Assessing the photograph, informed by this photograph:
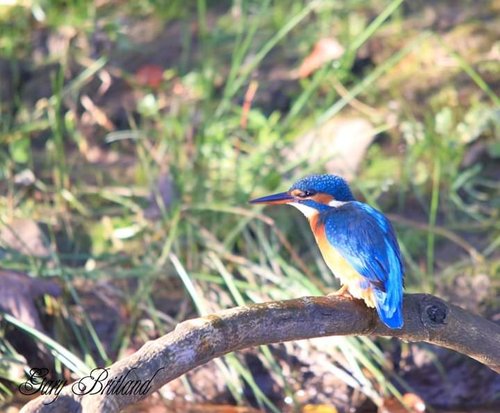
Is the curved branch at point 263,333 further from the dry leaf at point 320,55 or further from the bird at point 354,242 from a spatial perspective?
the dry leaf at point 320,55

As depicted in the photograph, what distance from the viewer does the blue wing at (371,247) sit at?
3051mm

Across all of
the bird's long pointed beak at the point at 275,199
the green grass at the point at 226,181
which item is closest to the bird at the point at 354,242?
the bird's long pointed beak at the point at 275,199

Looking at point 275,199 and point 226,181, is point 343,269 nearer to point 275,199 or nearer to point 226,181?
point 275,199

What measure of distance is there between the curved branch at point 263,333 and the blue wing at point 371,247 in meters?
0.08

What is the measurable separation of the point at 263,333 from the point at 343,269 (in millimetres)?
689

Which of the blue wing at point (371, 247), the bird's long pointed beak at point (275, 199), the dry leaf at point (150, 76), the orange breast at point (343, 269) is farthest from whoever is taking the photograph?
the dry leaf at point (150, 76)

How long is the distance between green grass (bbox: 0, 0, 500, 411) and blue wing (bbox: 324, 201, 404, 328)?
0.64 m

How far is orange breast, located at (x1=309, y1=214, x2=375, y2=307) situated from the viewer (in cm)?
320

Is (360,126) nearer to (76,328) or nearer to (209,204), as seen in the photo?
(209,204)

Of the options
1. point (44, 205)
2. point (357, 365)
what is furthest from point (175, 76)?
point (357, 365)

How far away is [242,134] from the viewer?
17.2ft

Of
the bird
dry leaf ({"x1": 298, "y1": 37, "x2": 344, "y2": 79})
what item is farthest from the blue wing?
dry leaf ({"x1": 298, "y1": 37, "x2": 344, "y2": 79})

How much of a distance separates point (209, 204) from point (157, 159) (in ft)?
1.72

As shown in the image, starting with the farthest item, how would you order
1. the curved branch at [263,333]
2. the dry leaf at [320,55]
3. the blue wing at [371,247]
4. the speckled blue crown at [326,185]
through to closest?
1. the dry leaf at [320,55]
2. the speckled blue crown at [326,185]
3. the blue wing at [371,247]
4. the curved branch at [263,333]
